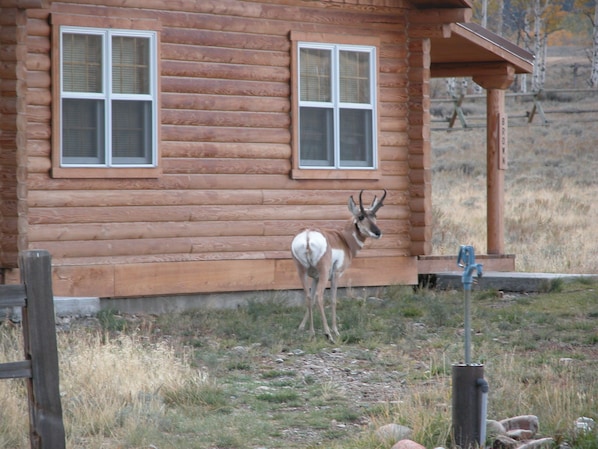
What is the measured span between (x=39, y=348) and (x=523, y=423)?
333 cm

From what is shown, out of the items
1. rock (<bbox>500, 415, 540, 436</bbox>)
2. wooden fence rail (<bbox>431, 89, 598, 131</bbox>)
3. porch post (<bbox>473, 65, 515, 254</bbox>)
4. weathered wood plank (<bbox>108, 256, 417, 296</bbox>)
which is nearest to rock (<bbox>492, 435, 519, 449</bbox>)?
rock (<bbox>500, 415, 540, 436</bbox>)

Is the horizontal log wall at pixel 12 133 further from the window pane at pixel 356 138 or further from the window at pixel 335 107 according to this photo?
the window pane at pixel 356 138

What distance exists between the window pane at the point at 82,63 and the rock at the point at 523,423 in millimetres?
7948

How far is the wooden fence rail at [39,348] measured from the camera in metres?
6.78

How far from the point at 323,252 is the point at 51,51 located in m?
4.16

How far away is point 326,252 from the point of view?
13.0m

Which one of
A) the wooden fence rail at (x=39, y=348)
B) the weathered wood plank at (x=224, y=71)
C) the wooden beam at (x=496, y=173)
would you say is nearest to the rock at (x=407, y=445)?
the wooden fence rail at (x=39, y=348)

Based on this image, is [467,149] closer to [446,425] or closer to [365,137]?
[365,137]

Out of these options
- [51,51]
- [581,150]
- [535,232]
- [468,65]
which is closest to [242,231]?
[51,51]

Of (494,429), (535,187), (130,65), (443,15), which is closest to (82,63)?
(130,65)

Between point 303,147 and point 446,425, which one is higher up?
point 303,147

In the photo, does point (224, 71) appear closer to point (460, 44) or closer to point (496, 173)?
point (460, 44)

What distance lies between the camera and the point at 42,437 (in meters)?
6.79

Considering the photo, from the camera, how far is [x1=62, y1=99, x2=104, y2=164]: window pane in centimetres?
1391
